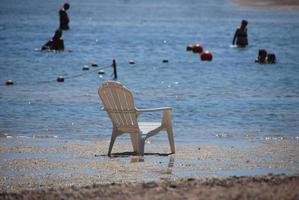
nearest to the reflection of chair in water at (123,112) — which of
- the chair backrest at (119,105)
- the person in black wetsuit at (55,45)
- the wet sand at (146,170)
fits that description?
the chair backrest at (119,105)

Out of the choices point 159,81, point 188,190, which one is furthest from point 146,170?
point 159,81

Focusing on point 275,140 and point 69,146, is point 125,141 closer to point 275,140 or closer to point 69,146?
point 69,146

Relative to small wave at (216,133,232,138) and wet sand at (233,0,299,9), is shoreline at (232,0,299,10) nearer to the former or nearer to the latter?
wet sand at (233,0,299,9)

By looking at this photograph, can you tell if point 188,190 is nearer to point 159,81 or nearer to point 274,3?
point 159,81

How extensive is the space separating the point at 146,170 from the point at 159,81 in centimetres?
1756

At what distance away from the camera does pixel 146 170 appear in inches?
500

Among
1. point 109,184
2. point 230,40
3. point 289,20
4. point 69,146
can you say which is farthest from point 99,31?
point 109,184

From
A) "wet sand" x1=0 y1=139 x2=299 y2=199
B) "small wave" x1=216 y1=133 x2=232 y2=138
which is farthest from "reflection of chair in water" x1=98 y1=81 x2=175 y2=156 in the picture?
"small wave" x1=216 y1=133 x2=232 y2=138

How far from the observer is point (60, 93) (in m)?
25.4

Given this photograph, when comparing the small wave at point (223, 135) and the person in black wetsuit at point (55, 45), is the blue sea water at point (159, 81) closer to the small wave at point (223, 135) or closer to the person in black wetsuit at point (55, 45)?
the small wave at point (223, 135)

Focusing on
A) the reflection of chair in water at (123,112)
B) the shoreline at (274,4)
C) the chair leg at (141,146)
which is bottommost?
the shoreline at (274,4)

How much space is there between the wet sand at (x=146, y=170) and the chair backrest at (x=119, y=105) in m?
0.47

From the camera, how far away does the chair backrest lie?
14.2 meters

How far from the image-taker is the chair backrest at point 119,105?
14.2m
